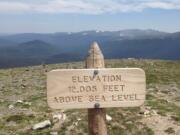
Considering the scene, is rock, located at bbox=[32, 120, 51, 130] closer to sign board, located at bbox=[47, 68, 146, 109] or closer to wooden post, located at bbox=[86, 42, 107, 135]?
wooden post, located at bbox=[86, 42, 107, 135]

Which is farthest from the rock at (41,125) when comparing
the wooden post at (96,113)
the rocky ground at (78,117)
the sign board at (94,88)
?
the sign board at (94,88)

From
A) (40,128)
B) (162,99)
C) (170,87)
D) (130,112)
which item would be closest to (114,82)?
(40,128)

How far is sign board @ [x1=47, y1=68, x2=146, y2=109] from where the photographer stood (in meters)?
9.57

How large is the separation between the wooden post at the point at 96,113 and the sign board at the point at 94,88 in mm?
332

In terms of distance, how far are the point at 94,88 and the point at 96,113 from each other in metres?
0.70

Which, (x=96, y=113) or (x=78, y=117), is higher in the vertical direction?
(x=96, y=113)

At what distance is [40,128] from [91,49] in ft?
35.0

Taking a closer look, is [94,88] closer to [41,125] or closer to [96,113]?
[96,113]

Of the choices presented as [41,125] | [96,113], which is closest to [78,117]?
[41,125]

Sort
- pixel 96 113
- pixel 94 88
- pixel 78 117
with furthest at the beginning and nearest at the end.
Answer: pixel 78 117, pixel 96 113, pixel 94 88

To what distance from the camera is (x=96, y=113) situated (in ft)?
32.8

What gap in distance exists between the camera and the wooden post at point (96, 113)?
10039mm

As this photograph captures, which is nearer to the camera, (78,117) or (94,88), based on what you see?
(94,88)

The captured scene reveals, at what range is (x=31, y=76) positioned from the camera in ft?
129
